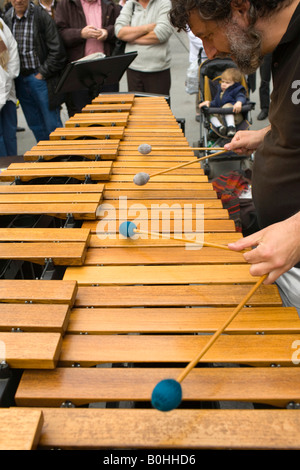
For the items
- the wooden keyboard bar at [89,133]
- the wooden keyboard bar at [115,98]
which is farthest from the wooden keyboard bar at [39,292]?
the wooden keyboard bar at [115,98]

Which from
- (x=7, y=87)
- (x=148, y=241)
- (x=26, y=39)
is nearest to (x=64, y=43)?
(x=26, y=39)

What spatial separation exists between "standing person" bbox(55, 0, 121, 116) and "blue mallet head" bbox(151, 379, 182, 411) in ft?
14.7

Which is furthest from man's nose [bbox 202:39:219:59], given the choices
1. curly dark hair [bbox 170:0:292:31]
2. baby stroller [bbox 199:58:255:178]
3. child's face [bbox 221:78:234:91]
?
child's face [bbox 221:78:234:91]

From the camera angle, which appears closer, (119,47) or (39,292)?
(39,292)

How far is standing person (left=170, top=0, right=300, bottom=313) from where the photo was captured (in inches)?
51.0

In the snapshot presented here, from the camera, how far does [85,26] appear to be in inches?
198

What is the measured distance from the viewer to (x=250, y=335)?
131cm

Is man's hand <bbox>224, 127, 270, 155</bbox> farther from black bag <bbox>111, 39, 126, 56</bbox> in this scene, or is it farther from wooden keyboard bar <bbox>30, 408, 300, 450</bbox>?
black bag <bbox>111, 39, 126, 56</bbox>

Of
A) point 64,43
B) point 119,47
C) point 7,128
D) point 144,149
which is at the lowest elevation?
point 7,128

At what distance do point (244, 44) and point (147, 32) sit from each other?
3784 millimetres

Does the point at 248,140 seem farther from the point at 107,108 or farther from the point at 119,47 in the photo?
the point at 119,47
